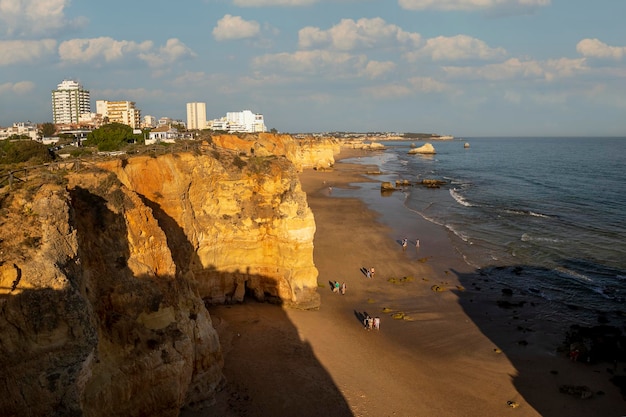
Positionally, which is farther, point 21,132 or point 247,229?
point 21,132

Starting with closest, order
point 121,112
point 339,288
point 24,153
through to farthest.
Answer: point 339,288, point 24,153, point 121,112

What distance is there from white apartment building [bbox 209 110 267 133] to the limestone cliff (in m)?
126

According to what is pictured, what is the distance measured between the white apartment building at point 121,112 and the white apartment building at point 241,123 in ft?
83.5

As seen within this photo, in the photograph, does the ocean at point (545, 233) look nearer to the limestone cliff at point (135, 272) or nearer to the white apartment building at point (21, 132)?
the limestone cliff at point (135, 272)

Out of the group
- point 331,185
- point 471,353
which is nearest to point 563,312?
point 471,353

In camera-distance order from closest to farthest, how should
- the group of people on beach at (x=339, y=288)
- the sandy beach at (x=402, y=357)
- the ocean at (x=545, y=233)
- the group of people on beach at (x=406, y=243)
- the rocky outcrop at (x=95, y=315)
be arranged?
the rocky outcrop at (x=95, y=315) < the sandy beach at (x=402, y=357) < the group of people on beach at (x=339, y=288) < the ocean at (x=545, y=233) < the group of people on beach at (x=406, y=243)

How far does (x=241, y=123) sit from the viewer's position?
14875 cm

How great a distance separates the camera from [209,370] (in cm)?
1460

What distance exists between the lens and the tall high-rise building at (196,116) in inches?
6407

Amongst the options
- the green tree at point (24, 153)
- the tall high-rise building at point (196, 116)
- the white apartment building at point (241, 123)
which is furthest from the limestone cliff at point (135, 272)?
the tall high-rise building at point (196, 116)

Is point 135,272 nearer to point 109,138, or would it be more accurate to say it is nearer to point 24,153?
point 24,153

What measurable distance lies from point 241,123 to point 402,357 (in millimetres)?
136628

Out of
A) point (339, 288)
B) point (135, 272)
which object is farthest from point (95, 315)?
point (339, 288)

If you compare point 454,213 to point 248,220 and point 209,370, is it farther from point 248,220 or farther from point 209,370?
point 209,370
